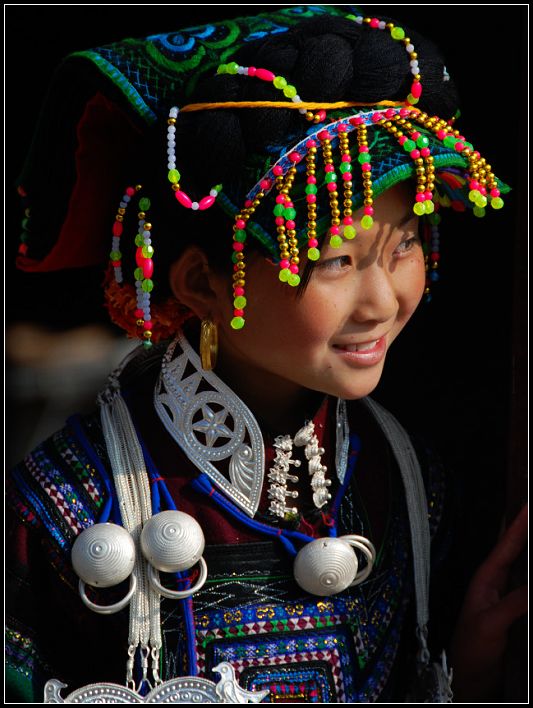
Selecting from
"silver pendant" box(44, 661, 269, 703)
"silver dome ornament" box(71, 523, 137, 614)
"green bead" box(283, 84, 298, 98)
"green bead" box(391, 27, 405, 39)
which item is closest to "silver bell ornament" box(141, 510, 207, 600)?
"silver dome ornament" box(71, 523, 137, 614)

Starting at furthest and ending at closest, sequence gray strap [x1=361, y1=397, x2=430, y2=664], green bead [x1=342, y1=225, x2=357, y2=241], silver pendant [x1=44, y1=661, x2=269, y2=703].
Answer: gray strap [x1=361, y1=397, x2=430, y2=664] → silver pendant [x1=44, y1=661, x2=269, y2=703] → green bead [x1=342, y1=225, x2=357, y2=241]

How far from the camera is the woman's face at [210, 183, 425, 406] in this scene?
1631mm

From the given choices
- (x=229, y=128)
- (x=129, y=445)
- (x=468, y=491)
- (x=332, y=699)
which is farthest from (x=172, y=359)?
(x=468, y=491)

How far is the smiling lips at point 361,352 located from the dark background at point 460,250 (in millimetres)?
461

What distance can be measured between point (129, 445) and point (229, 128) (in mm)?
538

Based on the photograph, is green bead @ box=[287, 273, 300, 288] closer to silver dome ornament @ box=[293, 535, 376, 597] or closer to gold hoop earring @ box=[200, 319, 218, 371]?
gold hoop earring @ box=[200, 319, 218, 371]

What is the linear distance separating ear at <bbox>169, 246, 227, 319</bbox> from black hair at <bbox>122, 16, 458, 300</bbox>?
8cm

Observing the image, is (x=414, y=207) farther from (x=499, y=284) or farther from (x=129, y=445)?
(x=499, y=284)

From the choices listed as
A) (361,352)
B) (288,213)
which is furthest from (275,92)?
(361,352)

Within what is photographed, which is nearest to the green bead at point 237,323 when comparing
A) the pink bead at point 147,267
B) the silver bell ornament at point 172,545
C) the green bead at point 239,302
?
the green bead at point 239,302

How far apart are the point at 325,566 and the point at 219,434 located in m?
0.26

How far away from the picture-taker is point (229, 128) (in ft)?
5.13

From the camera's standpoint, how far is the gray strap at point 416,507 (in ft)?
6.20

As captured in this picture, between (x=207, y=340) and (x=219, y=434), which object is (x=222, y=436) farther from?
(x=207, y=340)
